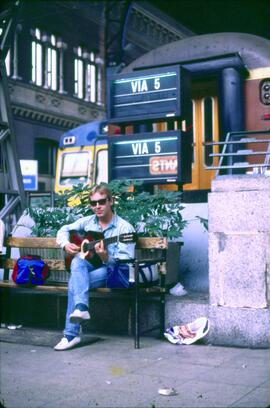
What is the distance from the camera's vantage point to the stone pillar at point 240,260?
18.6 ft

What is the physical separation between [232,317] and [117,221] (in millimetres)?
1399

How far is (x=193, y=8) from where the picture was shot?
60.8ft

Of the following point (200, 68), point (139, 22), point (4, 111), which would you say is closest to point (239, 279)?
point (4, 111)

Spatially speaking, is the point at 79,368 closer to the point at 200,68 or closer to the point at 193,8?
the point at 200,68

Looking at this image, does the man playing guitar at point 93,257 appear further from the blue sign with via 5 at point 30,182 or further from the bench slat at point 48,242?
the blue sign with via 5 at point 30,182

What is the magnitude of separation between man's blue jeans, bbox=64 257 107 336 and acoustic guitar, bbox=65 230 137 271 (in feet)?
0.27

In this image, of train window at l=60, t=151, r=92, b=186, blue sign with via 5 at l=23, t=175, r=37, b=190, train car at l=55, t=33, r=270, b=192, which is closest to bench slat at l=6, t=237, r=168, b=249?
train car at l=55, t=33, r=270, b=192


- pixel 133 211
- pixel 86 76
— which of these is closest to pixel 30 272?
pixel 133 211

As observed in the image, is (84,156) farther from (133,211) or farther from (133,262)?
(133,262)

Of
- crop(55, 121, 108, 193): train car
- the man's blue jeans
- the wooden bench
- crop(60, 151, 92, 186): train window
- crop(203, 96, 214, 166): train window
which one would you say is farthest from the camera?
crop(60, 151, 92, 186): train window

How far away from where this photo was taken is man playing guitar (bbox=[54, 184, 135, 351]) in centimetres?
566

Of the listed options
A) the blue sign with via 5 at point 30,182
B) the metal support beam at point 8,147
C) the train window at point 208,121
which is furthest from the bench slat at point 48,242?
the blue sign with via 5 at point 30,182

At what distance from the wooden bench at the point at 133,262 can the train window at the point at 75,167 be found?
331 inches

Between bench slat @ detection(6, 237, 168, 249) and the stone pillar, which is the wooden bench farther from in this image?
the stone pillar
